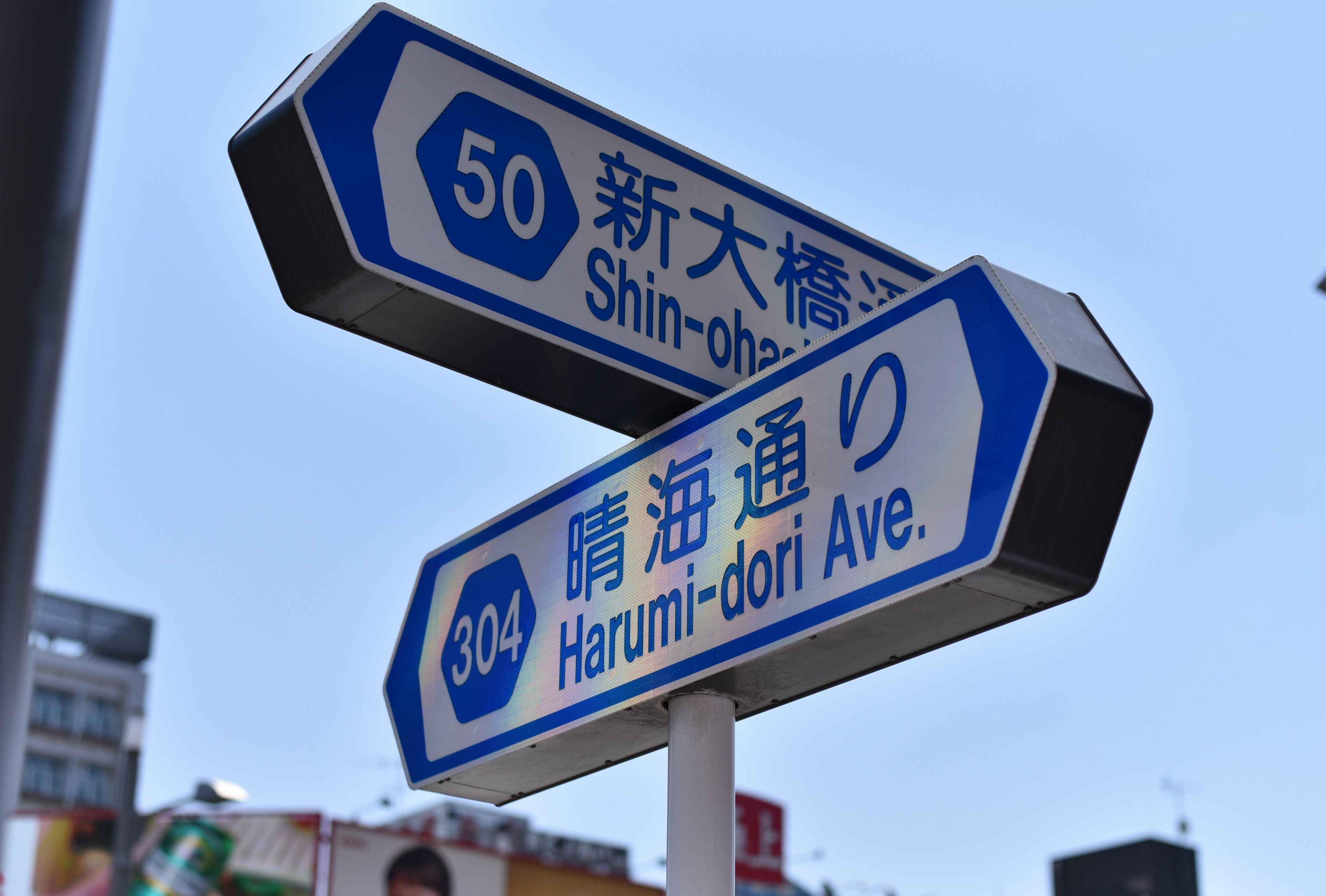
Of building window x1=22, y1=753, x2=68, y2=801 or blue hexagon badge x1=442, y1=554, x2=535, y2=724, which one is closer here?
blue hexagon badge x1=442, y1=554, x2=535, y2=724

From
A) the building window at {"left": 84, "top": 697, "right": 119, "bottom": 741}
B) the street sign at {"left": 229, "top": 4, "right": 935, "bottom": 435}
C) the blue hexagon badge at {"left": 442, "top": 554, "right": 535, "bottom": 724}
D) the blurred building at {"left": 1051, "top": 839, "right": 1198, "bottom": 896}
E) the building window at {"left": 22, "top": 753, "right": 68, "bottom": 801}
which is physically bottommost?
the blue hexagon badge at {"left": 442, "top": 554, "right": 535, "bottom": 724}

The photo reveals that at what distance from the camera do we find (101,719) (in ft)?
327

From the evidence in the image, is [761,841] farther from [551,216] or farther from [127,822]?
[551,216]

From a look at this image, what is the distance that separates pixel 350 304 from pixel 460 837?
6931cm

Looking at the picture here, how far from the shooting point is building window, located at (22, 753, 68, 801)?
97438mm

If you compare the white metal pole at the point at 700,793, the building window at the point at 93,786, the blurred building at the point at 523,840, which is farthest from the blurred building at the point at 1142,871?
the building window at the point at 93,786

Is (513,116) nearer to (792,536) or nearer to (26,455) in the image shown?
(792,536)

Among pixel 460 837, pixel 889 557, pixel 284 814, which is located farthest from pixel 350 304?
pixel 460 837

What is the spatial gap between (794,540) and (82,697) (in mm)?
103028

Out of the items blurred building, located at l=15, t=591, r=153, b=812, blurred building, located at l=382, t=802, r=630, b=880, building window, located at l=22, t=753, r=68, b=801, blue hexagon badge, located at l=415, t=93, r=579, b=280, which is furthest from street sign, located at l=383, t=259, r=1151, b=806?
building window, located at l=22, t=753, r=68, b=801

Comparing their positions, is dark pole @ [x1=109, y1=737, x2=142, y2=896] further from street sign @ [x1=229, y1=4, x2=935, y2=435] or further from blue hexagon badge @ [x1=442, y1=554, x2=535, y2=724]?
street sign @ [x1=229, y1=4, x2=935, y2=435]

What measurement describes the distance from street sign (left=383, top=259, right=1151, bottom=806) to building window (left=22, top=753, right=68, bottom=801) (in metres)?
101

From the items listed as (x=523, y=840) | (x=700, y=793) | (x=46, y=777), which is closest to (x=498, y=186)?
(x=700, y=793)

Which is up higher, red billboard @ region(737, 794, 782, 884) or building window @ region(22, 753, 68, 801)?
building window @ region(22, 753, 68, 801)
